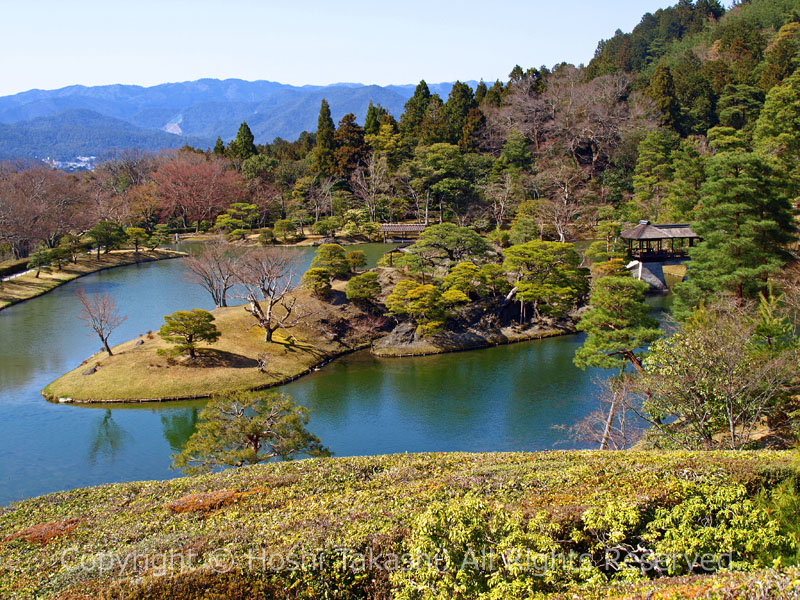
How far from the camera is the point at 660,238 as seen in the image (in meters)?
37.0

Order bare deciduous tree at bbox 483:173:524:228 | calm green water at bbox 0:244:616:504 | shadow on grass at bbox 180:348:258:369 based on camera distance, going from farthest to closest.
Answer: bare deciduous tree at bbox 483:173:524:228 < shadow on grass at bbox 180:348:258:369 < calm green water at bbox 0:244:616:504

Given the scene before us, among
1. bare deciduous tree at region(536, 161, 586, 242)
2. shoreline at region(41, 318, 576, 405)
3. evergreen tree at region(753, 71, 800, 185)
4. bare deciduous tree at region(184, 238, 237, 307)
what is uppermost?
evergreen tree at region(753, 71, 800, 185)

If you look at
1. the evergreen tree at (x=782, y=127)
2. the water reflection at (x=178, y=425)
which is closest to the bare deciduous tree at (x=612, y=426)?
the water reflection at (x=178, y=425)

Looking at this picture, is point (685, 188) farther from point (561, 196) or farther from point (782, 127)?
point (561, 196)

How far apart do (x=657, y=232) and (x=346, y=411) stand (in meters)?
24.2

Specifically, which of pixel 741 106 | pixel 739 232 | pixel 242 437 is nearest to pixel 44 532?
pixel 242 437

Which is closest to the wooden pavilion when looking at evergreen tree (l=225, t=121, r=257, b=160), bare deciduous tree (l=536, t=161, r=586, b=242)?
bare deciduous tree (l=536, t=161, r=586, b=242)

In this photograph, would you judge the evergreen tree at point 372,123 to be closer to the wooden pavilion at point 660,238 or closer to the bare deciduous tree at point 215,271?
the wooden pavilion at point 660,238

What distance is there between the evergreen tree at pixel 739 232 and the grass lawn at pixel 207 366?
16.0 m

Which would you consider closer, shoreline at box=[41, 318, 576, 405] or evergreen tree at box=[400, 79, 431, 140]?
shoreline at box=[41, 318, 576, 405]

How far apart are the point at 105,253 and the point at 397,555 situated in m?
53.9

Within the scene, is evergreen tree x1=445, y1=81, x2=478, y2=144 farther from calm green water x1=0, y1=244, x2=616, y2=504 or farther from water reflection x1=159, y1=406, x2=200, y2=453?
water reflection x1=159, y1=406, x2=200, y2=453

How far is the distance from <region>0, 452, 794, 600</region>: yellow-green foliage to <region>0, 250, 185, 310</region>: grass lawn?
34810mm

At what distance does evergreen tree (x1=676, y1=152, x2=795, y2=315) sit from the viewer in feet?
78.4
